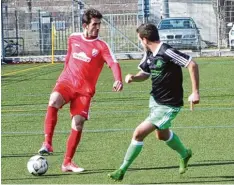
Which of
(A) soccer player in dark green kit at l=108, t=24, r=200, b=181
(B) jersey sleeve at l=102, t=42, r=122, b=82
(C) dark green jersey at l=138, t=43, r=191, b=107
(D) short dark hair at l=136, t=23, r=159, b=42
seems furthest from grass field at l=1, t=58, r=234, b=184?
(D) short dark hair at l=136, t=23, r=159, b=42

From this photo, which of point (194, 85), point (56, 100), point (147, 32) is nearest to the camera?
point (194, 85)

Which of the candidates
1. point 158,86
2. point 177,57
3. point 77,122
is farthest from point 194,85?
point 77,122

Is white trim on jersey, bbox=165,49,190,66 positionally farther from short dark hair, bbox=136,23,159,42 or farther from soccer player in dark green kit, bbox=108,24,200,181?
short dark hair, bbox=136,23,159,42

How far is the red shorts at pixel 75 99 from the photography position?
8984 mm

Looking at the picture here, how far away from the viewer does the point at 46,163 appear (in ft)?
28.1

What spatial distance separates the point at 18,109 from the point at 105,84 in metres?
5.32

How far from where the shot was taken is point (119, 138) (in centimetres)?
1093

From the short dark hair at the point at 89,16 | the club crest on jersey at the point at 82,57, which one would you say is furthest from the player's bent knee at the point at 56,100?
the short dark hair at the point at 89,16

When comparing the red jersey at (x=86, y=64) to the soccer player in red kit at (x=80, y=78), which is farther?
the red jersey at (x=86, y=64)

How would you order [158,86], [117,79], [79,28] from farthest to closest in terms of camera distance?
[79,28], [117,79], [158,86]

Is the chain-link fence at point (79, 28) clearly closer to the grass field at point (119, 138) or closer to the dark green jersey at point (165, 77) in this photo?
the grass field at point (119, 138)

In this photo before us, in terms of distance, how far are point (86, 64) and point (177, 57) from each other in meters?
1.49

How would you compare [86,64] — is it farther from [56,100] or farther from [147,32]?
[147,32]

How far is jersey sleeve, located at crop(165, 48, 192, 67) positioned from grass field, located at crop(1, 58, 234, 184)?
1.19m
